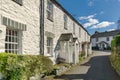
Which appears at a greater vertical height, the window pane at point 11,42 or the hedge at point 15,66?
the window pane at point 11,42

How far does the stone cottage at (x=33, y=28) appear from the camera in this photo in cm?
933

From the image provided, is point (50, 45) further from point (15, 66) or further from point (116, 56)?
point (15, 66)

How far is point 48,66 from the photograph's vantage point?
37.9 ft

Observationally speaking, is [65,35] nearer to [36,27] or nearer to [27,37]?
[36,27]

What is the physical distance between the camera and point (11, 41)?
9.95 meters

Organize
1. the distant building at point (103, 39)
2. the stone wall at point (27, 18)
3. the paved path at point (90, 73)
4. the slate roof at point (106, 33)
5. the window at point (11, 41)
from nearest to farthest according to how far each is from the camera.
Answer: the stone wall at point (27, 18), the window at point (11, 41), the paved path at point (90, 73), the distant building at point (103, 39), the slate roof at point (106, 33)

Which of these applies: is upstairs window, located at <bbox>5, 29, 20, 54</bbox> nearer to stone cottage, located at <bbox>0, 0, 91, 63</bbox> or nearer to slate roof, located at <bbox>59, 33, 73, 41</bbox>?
stone cottage, located at <bbox>0, 0, 91, 63</bbox>

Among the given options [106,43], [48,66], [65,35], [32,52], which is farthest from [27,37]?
[106,43]

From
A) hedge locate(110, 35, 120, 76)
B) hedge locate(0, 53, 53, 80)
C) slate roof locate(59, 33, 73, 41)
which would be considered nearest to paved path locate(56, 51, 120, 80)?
hedge locate(110, 35, 120, 76)

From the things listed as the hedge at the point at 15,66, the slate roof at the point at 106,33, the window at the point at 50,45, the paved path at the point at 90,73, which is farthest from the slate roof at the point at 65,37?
the slate roof at the point at 106,33

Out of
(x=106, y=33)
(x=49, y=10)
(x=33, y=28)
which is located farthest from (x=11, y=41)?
(x=106, y=33)

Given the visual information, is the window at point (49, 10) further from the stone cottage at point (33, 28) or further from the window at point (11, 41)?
the window at point (11, 41)

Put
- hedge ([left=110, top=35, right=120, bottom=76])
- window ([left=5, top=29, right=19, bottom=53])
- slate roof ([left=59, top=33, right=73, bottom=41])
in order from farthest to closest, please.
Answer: slate roof ([left=59, top=33, right=73, bottom=41]) < hedge ([left=110, top=35, right=120, bottom=76]) < window ([left=5, top=29, right=19, bottom=53])

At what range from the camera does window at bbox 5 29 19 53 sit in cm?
A: 966
